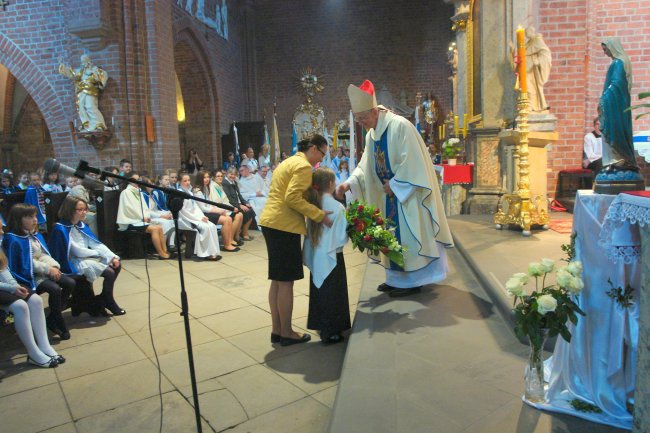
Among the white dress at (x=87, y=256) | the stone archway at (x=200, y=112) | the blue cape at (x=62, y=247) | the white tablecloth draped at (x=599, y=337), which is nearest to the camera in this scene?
the white tablecloth draped at (x=599, y=337)

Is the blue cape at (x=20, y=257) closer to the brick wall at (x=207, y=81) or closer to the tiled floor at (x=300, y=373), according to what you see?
the tiled floor at (x=300, y=373)

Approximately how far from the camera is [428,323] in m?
3.50

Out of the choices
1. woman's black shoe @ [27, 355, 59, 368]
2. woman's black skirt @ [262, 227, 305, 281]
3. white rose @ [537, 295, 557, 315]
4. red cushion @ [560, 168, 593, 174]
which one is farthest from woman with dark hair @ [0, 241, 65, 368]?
red cushion @ [560, 168, 593, 174]

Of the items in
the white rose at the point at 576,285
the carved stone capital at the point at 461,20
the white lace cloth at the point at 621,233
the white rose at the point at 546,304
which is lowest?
the white rose at the point at 546,304

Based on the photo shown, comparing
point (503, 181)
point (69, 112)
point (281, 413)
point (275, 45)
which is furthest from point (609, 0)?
point (275, 45)

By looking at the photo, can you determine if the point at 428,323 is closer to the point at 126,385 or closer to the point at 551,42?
the point at 126,385

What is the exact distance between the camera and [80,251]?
4414 mm

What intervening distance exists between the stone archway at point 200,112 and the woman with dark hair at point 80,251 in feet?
34.6

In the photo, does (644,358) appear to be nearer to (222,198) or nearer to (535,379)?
(535,379)

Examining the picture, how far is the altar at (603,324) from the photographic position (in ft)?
6.40

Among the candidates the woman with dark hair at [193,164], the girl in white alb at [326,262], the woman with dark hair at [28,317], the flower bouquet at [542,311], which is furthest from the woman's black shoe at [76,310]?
the woman with dark hair at [193,164]

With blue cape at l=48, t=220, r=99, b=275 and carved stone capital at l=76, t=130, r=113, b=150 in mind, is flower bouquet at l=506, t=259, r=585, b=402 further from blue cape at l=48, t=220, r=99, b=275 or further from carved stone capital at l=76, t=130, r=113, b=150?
carved stone capital at l=76, t=130, r=113, b=150

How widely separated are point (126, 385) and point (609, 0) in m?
→ 9.60

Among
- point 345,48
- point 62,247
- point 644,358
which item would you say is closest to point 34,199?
point 62,247
